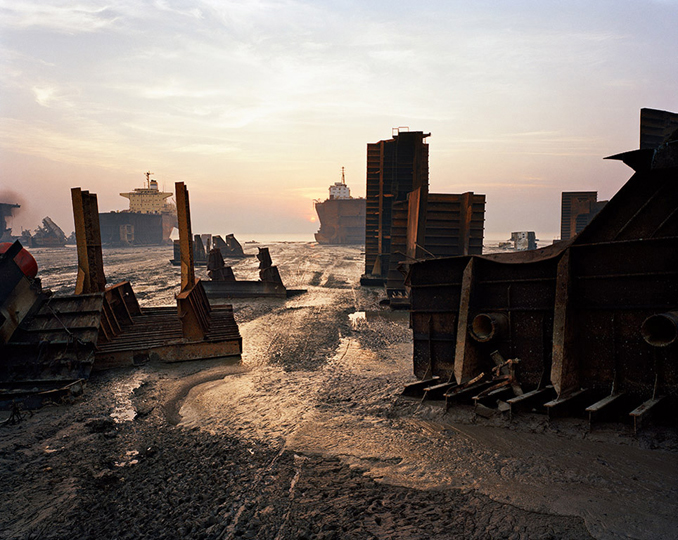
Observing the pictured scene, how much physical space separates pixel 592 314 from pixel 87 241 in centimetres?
803

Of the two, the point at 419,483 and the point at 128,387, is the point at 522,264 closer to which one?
the point at 419,483

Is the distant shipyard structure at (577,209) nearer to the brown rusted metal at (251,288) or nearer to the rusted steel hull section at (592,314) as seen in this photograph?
the brown rusted metal at (251,288)

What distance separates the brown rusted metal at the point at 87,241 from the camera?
736 centimetres

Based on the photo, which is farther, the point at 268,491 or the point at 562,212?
the point at 562,212

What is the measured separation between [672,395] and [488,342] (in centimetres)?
168

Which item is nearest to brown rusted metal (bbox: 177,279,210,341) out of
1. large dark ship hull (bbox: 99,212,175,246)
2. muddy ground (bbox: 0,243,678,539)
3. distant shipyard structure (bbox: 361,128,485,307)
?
muddy ground (bbox: 0,243,678,539)

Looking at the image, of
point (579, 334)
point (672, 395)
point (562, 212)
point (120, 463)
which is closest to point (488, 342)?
point (579, 334)

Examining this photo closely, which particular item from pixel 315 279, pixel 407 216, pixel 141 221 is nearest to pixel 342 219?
pixel 141 221

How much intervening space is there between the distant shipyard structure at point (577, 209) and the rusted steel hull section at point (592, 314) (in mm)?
26250

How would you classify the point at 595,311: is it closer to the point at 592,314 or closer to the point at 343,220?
the point at 592,314

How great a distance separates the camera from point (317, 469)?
3.48 meters

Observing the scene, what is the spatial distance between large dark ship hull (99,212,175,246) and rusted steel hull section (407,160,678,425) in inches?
2837

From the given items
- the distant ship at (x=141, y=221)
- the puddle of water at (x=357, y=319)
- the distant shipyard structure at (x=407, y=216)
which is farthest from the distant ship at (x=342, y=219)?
the puddle of water at (x=357, y=319)

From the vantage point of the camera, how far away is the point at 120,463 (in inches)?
148
